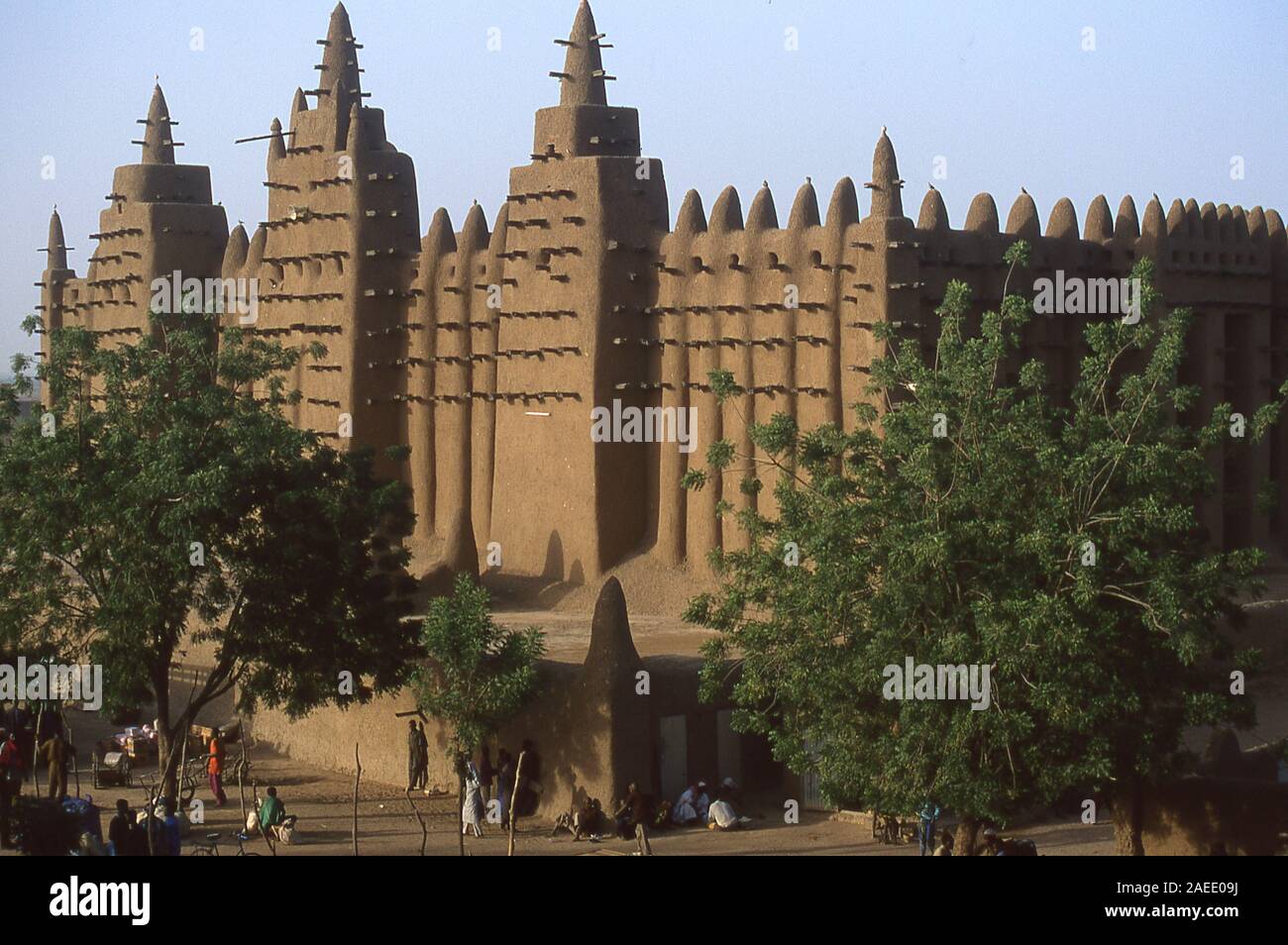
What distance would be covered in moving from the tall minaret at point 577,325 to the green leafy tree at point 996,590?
1221 centimetres

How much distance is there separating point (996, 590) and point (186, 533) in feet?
29.5

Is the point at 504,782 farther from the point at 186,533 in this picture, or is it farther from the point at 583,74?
the point at 583,74

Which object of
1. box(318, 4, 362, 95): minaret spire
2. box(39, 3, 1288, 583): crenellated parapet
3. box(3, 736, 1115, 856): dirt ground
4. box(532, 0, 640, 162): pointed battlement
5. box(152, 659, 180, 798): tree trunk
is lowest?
box(3, 736, 1115, 856): dirt ground

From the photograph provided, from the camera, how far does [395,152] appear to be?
117 feet

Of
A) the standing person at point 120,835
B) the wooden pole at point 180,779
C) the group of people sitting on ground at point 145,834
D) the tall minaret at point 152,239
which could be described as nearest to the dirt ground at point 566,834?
the wooden pole at point 180,779

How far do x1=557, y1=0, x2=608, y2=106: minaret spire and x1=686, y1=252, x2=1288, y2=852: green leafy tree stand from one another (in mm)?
14559

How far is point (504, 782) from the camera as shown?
23.0 m

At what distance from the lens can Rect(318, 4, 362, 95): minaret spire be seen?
125 ft

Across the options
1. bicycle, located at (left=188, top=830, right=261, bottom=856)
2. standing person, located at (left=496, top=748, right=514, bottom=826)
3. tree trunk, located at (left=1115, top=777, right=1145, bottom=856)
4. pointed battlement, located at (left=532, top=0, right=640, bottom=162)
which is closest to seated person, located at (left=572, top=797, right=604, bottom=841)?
standing person, located at (left=496, top=748, right=514, bottom=826)

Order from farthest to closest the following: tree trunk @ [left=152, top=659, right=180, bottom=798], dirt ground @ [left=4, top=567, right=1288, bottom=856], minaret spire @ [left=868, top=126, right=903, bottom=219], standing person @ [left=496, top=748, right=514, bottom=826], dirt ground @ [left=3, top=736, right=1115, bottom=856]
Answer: minaret spire @ [left=868, top=126, right=903, bottom=219] → standing person @ [left=496, top=748, right=514, bottom=826] → tree trunk @ [left=152, top=659, right=180, bottom=798] → dirt ground @ [left=4, top=567, right=1288, bottom=856] → dirt ground @ [left=3, top=736, right=1115, bottom=856]

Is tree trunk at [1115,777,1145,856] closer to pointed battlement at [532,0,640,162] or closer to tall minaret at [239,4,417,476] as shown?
pointed battlement at [532,0,640,162]

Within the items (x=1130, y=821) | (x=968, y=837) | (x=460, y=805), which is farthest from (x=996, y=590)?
(x=460, y=805)
